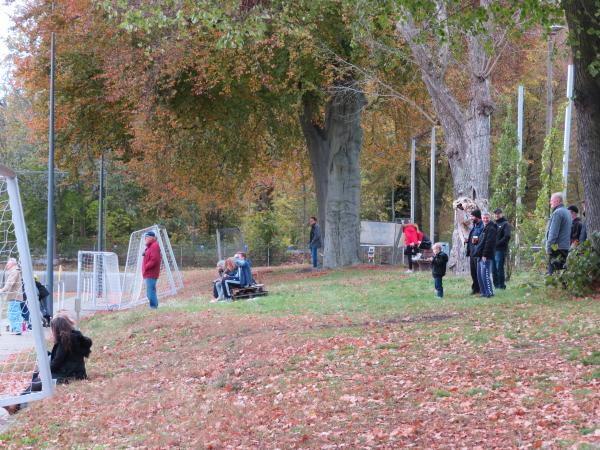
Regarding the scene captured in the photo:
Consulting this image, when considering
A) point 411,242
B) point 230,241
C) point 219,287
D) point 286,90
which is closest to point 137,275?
point 219,287

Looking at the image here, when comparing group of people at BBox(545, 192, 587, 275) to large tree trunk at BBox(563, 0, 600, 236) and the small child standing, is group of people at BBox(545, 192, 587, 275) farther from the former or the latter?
the small child standing

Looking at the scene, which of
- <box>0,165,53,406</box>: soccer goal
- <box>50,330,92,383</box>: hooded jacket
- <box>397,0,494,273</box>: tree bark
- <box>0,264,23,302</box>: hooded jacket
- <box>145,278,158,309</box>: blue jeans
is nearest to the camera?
<box>0,165,53,406</box>: soccer goal

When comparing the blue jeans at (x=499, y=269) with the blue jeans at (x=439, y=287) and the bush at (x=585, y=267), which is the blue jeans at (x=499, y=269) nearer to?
the blue jeans at (x=439, y=287)

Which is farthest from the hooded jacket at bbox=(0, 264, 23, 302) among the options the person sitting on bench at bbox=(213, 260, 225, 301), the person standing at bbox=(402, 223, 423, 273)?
the person standing at bbox=(402, 223, 423, 273)

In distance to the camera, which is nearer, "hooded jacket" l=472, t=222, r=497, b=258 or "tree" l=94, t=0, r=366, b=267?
"hooded jacket" l=472, t=222, r=497, b=258

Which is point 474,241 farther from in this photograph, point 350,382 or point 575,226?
point 350,382

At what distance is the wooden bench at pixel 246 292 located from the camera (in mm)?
20562

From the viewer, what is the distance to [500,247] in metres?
16.8

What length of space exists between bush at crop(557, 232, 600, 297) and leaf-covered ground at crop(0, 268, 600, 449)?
35 centimetres

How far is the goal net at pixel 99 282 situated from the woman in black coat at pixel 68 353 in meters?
13.0

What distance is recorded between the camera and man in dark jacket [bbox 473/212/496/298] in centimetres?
1587

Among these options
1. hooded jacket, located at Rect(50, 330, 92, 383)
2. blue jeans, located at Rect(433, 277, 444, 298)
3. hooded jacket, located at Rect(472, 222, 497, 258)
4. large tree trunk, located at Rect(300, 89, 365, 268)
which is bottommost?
hooded jacket, located at Rect(50, 330, 92, 383)

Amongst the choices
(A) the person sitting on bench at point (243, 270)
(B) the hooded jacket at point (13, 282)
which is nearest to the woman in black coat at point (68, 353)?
(B) the hooded jacket at point (13, 282)

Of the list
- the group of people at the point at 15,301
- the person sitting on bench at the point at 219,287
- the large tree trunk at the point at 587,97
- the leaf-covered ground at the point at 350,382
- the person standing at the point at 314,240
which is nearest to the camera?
the leaf-covered ground at the point at 350,382
